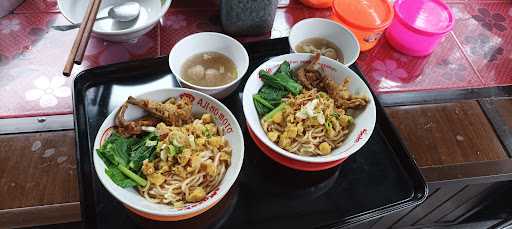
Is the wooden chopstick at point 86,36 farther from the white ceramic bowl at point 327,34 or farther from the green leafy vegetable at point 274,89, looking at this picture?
the white ceramic bowl at point 327,34

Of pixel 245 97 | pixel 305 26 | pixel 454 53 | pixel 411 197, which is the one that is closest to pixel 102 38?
pixel 245 97

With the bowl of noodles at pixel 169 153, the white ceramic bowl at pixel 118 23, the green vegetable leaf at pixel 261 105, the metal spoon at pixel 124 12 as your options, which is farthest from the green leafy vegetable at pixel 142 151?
the metal spoon at pixel 124 12

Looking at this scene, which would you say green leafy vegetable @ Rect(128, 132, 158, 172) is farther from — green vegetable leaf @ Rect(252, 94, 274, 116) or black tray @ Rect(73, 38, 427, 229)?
green vegetable leaf @ Rect(252, 94, 274, 116)

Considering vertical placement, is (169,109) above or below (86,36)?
below

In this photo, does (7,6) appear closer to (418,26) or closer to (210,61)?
(210,61)

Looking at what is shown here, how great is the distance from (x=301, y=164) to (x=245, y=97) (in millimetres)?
291

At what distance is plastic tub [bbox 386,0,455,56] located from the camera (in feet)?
5.62

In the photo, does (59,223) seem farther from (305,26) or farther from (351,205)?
(305,26)

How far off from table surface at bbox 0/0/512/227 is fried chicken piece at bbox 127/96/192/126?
304mm

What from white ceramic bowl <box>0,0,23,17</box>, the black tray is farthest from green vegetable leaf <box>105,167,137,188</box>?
white ceramic bowl <box>0,0,23,17</box>

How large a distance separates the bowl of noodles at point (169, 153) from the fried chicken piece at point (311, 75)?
0.33m

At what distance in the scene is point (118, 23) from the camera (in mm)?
1611

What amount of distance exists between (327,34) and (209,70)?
20.1 inches

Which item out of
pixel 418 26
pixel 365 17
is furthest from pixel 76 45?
pixel 418 26
